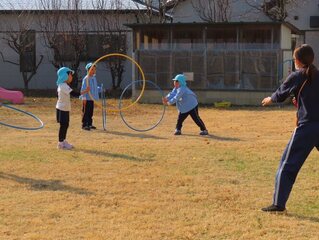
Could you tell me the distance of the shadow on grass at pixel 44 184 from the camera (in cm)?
687

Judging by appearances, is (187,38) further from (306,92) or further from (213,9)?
(306,92)

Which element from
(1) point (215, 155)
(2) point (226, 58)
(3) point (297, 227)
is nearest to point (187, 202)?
(3) point (297, 227)

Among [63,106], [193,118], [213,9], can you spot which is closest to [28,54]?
[213,9]

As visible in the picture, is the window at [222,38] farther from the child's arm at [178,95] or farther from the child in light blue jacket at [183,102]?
the child's arm at [178,95]

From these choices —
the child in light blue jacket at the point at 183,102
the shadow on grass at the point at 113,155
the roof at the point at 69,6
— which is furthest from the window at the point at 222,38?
the shadow on grass at the point at 113,155

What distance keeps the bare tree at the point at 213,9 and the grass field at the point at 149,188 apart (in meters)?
14.8

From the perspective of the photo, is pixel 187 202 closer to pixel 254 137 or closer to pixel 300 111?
pixel 300 111

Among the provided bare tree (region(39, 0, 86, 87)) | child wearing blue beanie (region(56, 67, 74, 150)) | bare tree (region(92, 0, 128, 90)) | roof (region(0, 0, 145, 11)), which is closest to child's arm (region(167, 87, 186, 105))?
child wearing blue beanie (region(56, 67, 74, 150))

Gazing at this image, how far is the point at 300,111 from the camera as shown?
5.71 m

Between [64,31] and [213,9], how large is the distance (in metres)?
7.03

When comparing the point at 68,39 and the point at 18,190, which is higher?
the point at 68,39

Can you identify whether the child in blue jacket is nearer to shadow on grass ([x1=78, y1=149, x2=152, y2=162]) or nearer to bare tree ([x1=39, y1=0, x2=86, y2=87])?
shadow on grass ([x1=78, y1=149, x2=152, y2=162])

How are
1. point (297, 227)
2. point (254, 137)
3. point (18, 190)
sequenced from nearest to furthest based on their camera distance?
point (297, 227) → point (18, 190) → point (254, 137)

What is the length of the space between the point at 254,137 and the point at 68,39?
51.0 feet
